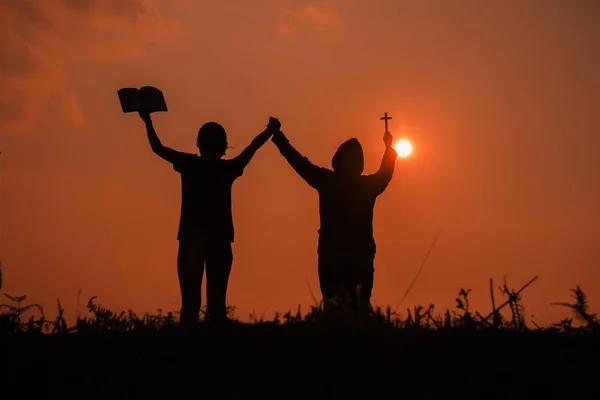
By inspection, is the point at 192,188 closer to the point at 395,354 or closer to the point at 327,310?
the point at 327,310

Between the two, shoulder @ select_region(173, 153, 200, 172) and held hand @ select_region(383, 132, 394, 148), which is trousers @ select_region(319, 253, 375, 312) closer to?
held hand @ select_region(383, 132, 394, 148)

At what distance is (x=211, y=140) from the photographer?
998 cm

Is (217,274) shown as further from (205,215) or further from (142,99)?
(142,99)

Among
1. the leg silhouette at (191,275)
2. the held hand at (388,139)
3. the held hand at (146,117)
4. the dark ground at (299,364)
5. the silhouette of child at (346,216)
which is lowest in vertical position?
the dark ground at (299,364)

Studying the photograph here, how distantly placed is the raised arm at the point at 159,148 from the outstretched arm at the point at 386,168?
8.15ft

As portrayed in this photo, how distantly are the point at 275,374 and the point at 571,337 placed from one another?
3084 millimetres

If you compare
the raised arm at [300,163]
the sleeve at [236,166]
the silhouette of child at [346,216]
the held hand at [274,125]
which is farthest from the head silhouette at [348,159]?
the sleeve at [236,166]

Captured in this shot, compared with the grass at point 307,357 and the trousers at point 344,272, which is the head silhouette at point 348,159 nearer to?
the trousers at point 344,272

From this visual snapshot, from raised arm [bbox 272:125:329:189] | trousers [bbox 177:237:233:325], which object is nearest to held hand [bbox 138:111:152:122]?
trousers [bbox 177:237:233:325]

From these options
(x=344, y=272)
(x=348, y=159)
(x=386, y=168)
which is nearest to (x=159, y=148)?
(x=348, y=159)

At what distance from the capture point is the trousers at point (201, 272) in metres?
9.42

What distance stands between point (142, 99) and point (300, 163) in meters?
2.20

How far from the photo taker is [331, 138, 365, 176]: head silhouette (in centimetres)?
1063

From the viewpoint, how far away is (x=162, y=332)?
6895 millimetres
